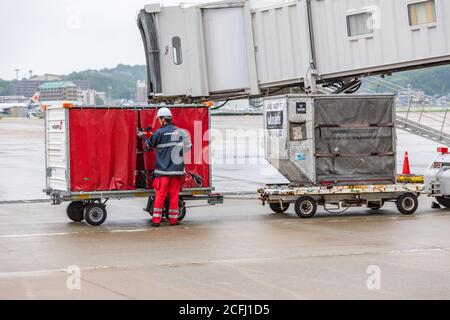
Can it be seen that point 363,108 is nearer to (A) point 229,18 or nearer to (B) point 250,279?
(A) point 229,18

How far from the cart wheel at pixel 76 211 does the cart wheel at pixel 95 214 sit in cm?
45

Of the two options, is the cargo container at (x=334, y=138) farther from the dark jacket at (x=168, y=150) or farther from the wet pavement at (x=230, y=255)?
the dark jacket at (x=168, y=150)

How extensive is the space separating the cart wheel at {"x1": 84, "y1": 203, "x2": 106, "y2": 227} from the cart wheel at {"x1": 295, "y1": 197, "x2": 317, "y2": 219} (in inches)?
137

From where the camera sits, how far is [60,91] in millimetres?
108000

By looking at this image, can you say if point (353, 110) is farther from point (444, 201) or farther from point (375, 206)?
point (444, 201)

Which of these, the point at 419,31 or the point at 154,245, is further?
the point at 419,31

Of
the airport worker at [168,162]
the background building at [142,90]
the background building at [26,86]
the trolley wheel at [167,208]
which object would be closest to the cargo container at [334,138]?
the trolley wheel at [167,208]

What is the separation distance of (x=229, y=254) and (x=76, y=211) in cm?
483

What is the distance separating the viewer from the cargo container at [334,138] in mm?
17422

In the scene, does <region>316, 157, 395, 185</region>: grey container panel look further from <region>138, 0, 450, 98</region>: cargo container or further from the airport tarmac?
<region>138, 0, 450, 98</region>: cargo container

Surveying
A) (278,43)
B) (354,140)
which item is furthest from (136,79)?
(354,140)

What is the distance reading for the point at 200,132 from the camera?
16.9 m
